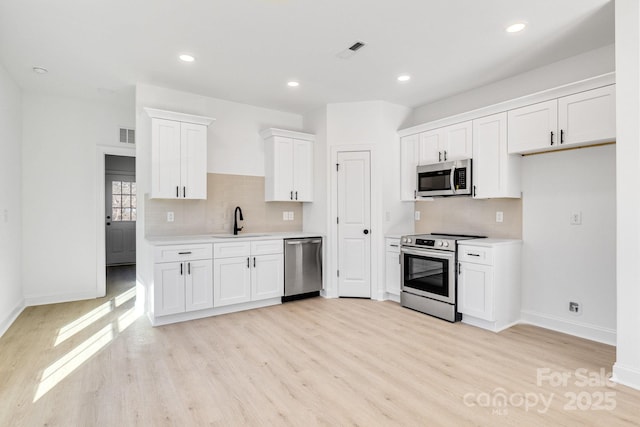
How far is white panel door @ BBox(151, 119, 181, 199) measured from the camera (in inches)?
152

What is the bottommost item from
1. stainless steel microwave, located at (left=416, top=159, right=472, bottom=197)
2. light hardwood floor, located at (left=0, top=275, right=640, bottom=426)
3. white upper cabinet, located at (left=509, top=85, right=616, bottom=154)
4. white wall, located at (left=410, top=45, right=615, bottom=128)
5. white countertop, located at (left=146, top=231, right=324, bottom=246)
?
light hardwood floor, located at (left=0, top=275, right=640, bottom=426)

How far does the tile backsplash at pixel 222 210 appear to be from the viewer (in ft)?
13.8

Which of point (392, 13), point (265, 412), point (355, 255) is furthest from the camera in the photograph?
point (355, 255)

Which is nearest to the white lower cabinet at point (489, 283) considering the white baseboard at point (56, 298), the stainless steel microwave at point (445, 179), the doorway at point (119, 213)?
the stainless steel microwave at point (445, 179)

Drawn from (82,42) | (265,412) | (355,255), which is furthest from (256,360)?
(82,42)

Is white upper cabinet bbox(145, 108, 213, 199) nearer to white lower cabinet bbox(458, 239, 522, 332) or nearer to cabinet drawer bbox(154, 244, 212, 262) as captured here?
cabinet drawer bbox(154, 244, 212, 262)

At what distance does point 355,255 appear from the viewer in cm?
476

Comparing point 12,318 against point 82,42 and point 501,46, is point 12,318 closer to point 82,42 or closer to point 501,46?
point 82,42

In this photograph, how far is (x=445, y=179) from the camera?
411cm

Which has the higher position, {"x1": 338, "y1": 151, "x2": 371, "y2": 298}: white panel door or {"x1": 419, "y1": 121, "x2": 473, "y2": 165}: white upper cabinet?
{"x1": 419, "y1": 121, "x2": 473, "y2": 165}: white upper cabinet

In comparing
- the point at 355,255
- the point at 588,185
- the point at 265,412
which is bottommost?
the point at 265,412

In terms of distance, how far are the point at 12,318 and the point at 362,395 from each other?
13.1ft

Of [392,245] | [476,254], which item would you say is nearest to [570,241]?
[476,254]

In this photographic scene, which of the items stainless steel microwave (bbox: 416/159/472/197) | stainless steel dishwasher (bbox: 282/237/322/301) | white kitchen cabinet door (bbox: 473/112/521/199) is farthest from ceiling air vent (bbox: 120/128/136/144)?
white kitchen cabinet door (bbox: 473/112/521/199)
